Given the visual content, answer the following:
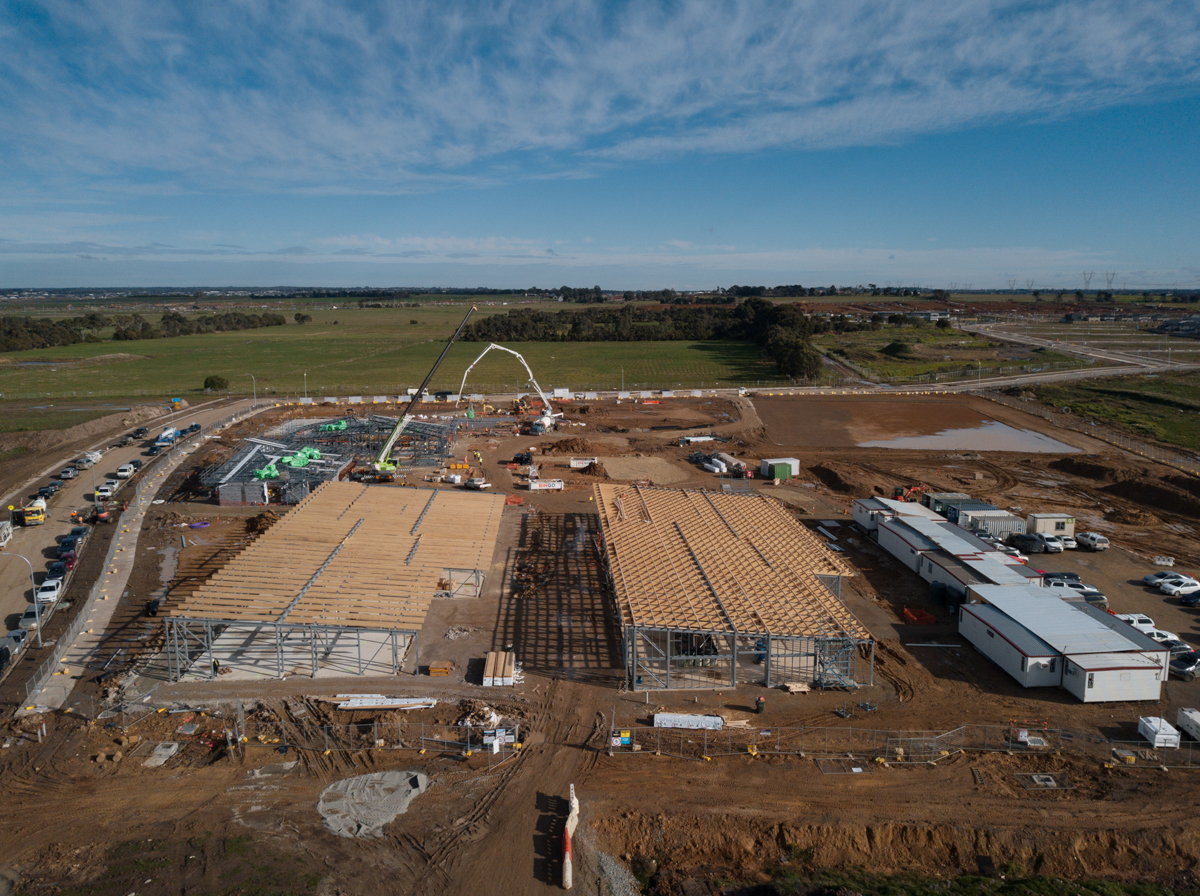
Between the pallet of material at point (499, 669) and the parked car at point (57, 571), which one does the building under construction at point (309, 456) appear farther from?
the pallet of material at point (499, 669)

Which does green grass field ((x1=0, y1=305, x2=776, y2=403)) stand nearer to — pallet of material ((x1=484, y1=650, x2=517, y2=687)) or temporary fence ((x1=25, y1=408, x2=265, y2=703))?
temporary fence ((x1=25, y1=408, x2=265, y2=703))

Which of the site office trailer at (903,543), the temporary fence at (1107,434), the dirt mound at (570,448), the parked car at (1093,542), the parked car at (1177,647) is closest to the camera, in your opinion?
the parked car at (1177,647)

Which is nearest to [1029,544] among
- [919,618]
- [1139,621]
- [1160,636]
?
[1139,621]

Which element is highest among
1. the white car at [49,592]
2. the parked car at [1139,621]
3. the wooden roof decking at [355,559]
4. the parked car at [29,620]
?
the wooden roof decking at [355,559]

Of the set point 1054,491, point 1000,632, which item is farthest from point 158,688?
point 1054,491

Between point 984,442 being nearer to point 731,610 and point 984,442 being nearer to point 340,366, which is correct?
point 731,610

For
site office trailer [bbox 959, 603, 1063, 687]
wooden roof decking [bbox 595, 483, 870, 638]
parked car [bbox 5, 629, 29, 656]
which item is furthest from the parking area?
parked car [bbox 5, 629, 29, 656]

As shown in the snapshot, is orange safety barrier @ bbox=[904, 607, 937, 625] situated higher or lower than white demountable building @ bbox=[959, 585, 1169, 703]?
lower

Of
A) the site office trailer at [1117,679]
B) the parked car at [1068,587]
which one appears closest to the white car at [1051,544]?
the parked car at [1068,587]
